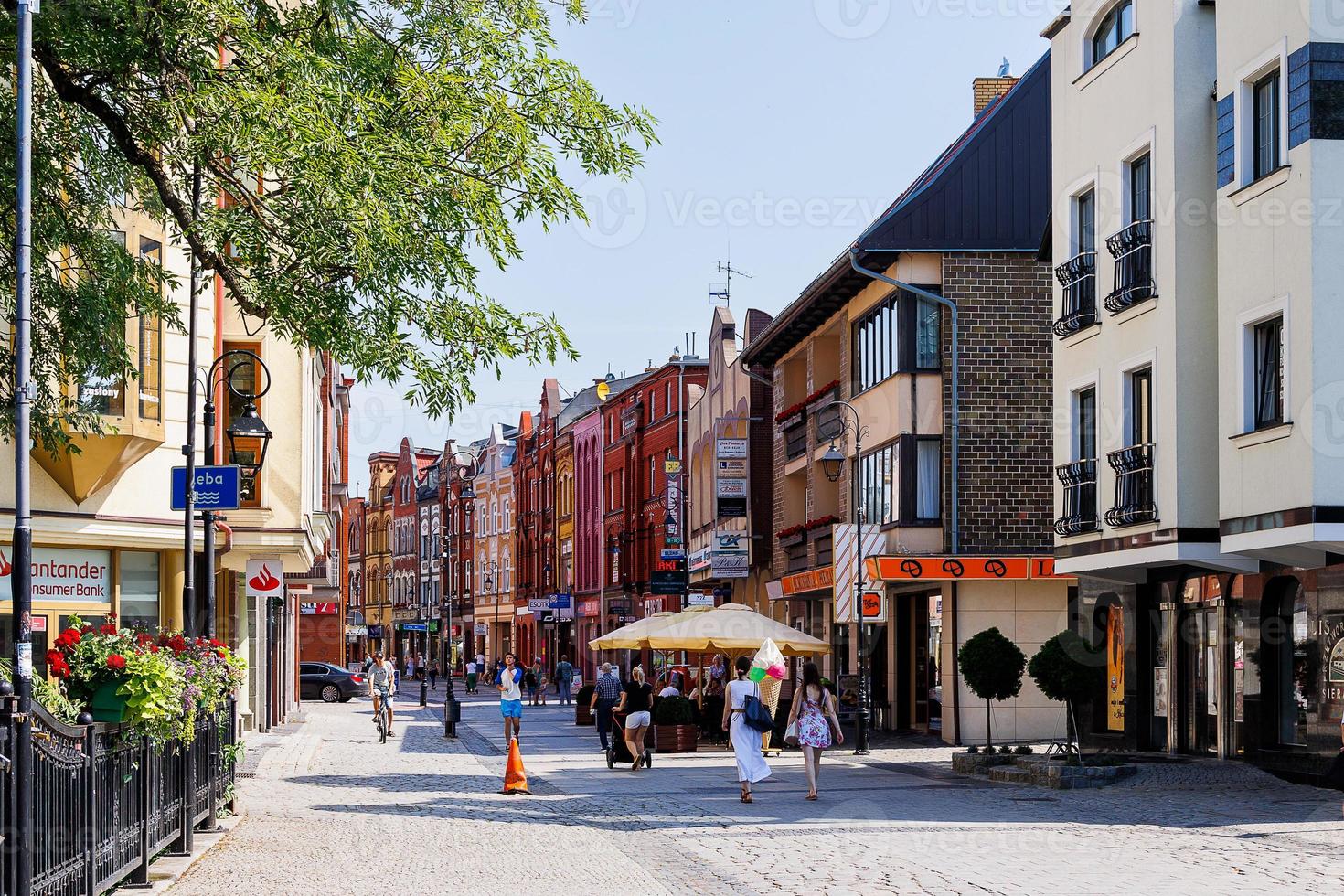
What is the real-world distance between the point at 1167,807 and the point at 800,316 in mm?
23749

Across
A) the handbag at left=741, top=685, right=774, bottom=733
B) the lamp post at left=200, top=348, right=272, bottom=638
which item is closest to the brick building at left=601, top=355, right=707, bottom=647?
the lamp post at left=200, top=348, right=272, bottom=638

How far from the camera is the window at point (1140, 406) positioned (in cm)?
2450

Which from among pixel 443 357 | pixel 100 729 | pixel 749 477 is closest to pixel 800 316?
pixel 749 477

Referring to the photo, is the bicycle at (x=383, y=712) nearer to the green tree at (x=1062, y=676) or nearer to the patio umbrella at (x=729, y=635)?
the patio umbrella at (x=729, y=635)

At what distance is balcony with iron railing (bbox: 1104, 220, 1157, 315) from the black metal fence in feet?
46.6

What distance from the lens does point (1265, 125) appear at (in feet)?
70.4

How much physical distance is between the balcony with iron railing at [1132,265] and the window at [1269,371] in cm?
259

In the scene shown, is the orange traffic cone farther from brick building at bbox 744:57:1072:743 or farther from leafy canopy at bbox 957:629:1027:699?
brick building at bbox 744:57:1072:743

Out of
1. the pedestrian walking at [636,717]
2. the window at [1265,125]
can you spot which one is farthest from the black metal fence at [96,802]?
the window at [1265,125]

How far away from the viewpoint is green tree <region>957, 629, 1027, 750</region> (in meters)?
25.3

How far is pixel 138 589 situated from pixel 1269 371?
17142 millimetres

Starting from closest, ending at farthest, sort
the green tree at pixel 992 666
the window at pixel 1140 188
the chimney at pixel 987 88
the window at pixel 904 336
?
the window at pixel 1140 188, the green tree at pixel 992 666, the window at pixel 904 336, the chimney at pixel 987 88

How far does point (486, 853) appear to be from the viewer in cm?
1552

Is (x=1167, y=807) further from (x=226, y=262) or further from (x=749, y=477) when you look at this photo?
(x=749, y=477)
